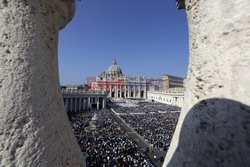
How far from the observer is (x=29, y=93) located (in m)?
2.62

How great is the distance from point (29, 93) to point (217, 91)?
9.65 ft

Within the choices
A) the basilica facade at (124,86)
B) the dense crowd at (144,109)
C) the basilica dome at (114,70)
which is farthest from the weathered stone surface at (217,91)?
the basilica dome at (114,70)

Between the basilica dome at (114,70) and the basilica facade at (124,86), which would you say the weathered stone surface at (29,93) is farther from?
the basilica dome at (114,70)

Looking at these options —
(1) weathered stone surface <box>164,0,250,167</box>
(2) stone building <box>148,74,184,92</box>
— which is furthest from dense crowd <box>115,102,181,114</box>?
(2) stone building <box>148,74,184,92</box>

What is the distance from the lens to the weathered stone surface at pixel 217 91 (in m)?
2.57

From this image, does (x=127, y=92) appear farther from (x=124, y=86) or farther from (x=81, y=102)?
(x=81, y=102)

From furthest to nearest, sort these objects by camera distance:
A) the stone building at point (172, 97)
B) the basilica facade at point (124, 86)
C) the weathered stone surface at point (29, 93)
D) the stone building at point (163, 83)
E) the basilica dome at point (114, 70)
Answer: the basilica dome at point (114, 70) → the stone building at point (163, 83) → the basilica facade at point (124, 86) → the stone building at point (172, 97) → the weathered stone surface at point (29, 93)

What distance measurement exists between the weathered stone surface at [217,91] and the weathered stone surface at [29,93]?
→ 2.09 meters

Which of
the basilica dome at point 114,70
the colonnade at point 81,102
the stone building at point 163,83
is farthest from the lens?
the basilica dome at point 114,70

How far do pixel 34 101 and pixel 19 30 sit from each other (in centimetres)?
108

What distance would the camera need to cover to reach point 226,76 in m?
2.89

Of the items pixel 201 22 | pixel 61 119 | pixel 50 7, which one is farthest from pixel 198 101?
pixel 50 7

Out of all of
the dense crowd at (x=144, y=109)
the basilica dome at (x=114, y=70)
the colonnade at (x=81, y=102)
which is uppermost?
the basilica dome at (x=114, y=70)

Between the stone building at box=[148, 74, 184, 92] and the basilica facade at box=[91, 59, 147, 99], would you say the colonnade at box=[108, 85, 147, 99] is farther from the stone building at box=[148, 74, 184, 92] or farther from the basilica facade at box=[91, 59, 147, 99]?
the stone building at box=[148, 74, 184, 92]
